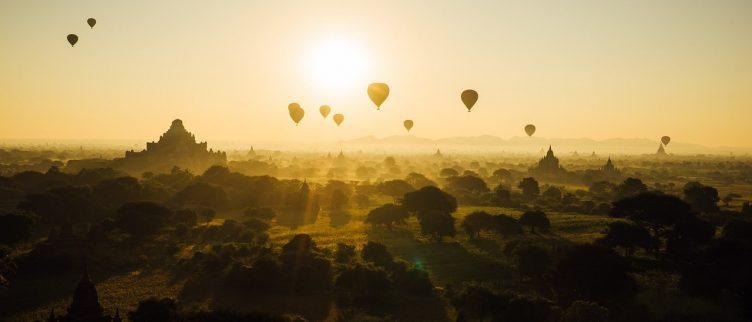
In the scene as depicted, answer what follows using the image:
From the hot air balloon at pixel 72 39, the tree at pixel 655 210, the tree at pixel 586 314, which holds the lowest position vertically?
the tree at pixel 586 314

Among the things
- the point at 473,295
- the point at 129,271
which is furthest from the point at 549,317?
the point at 129,271

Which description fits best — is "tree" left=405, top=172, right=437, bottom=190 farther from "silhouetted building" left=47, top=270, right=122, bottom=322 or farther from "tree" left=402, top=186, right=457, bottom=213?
"silhouetted building" left=47, top=270, right=122, bottom=322

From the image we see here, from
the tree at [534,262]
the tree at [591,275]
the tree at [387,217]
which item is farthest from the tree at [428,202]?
the tree at [591,275]

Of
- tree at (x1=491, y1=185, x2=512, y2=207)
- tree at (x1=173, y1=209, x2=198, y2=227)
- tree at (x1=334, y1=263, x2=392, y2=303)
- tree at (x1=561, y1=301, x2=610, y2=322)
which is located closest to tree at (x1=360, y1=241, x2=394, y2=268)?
tree at (x1=334, y1=263, x2=392, y2=303)

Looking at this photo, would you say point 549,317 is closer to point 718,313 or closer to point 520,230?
point 718,313

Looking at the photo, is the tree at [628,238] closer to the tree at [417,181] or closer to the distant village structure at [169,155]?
the tree at [417,181]

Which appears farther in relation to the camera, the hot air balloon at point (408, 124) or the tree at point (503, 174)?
the hot air balloon at point (408, 124)
